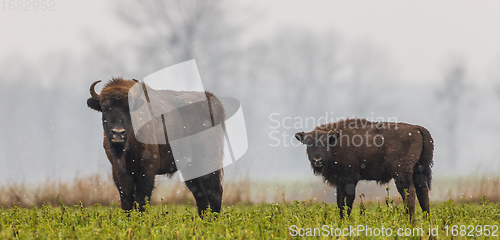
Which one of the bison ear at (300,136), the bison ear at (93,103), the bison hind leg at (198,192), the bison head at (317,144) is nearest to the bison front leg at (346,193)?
the bison head at (317,144)

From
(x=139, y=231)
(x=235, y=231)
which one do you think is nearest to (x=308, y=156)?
(x=235, y=231)

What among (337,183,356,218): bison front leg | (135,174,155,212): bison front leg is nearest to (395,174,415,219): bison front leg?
(337,183,356,218): bison front leg

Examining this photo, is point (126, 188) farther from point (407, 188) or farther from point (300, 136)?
point (407, 188)

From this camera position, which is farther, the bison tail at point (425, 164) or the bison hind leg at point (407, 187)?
the bison tail at point (425, 164)

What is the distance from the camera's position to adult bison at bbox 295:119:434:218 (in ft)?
26.4

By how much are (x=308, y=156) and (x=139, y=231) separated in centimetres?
502

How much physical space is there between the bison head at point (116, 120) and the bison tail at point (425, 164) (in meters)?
5.96

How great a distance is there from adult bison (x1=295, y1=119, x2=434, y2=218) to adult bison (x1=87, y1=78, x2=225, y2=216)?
7.25 feet

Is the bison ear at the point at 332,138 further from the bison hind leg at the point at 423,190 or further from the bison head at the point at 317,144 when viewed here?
the bison hind leg at the point at 423,190

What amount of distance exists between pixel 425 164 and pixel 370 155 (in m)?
1.14

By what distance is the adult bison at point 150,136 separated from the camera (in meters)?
6.27

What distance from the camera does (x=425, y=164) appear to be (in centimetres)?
820

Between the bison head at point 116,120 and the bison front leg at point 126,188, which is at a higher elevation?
the bison head at point 116,120

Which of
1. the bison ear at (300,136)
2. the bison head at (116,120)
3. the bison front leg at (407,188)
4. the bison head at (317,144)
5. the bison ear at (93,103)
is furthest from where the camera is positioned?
the bison ear at (300,136)
